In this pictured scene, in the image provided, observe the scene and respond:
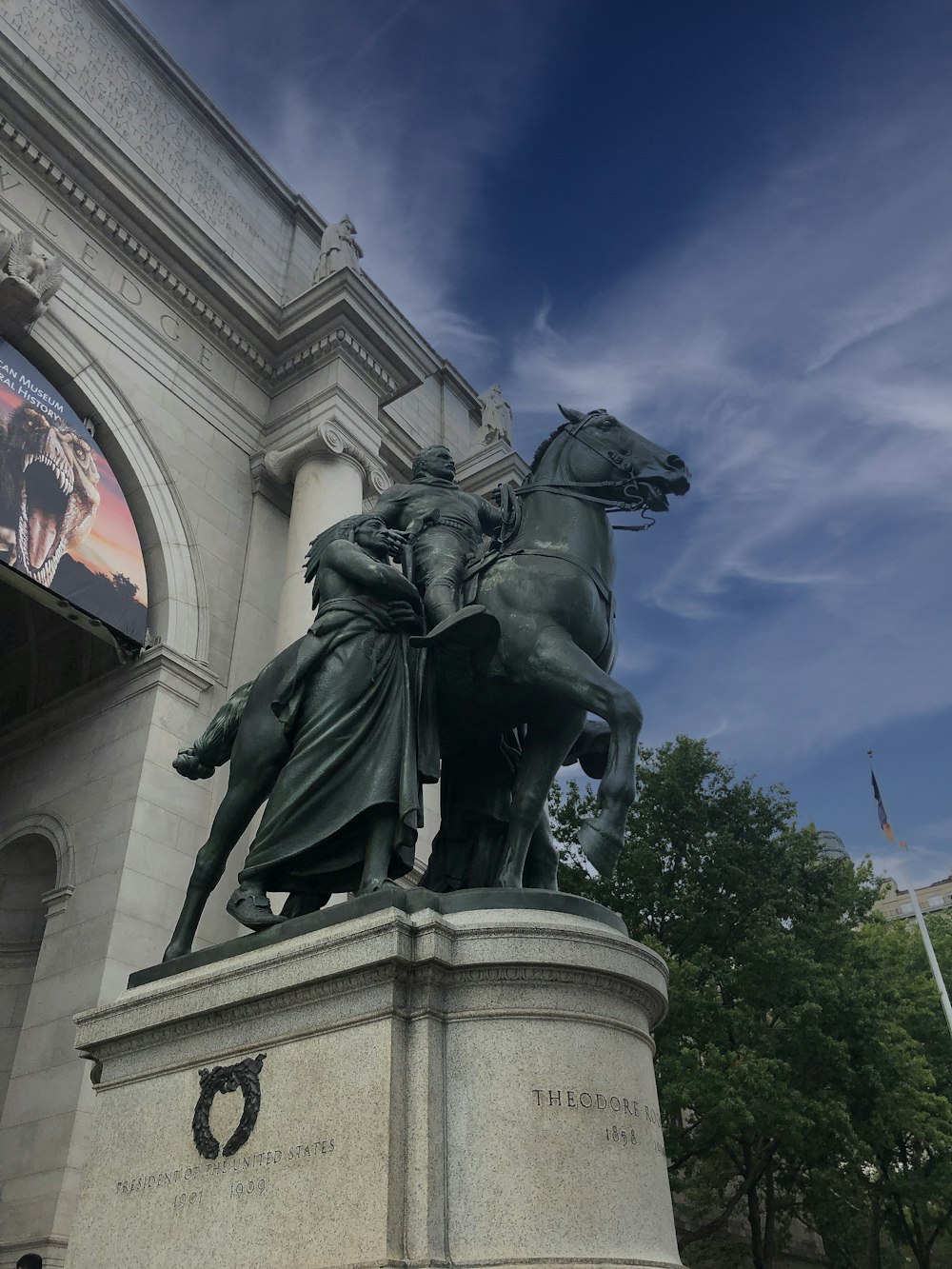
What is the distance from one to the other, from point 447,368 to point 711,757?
474 inches

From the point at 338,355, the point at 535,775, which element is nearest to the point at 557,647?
the point at 535,775

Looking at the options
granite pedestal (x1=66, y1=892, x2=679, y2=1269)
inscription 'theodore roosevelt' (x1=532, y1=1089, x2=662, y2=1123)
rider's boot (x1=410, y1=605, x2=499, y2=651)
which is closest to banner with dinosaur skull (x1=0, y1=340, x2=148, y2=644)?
rider's boot (x1=410, y1=605, x2=499, y2=651)

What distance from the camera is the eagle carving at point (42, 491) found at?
14008 millimetres

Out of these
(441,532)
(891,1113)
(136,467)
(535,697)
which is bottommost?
(535,697)

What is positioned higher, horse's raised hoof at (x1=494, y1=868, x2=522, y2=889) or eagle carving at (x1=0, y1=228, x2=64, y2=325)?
eagle carving at (x1=0, y1=228, x2=64, y2=325)

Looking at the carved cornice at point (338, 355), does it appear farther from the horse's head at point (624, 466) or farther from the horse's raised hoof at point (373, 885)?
the horse's raised hoof at point (373, 885)

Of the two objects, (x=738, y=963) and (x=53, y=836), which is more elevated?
(x=738, y=963)

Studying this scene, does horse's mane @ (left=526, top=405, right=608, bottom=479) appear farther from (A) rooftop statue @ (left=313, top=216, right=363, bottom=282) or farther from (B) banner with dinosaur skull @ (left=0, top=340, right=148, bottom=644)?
(A) rooftop statue @ (left=313, top=216, right=363, bottom=282)

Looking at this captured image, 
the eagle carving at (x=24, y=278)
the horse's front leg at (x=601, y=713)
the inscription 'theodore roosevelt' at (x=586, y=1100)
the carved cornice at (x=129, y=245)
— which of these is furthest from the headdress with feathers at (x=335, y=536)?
the carved cornice at (x=129, y=245)

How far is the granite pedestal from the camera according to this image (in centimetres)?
403

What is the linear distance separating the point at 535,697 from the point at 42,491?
35.9 ft

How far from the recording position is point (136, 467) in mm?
16625

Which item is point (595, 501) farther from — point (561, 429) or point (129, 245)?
point (129, 245)

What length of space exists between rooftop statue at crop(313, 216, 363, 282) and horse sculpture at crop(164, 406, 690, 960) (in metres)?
14.6
